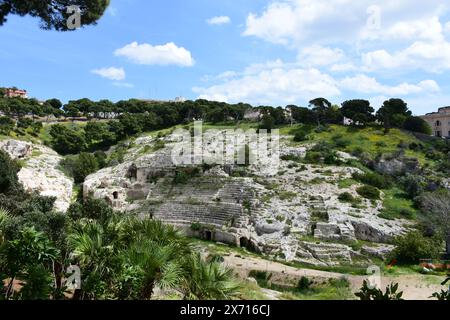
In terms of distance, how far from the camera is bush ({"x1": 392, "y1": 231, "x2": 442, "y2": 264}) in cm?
2261

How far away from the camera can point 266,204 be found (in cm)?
3170

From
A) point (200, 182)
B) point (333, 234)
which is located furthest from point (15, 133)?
point (333, 234)

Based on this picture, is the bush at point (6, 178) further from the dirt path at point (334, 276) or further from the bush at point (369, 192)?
the bush at point (369, 192)

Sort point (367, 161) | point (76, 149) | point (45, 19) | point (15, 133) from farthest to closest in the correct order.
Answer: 1. point (76, 149)
2. point (15, 133)
3. point (367, 161)
4. point (45, 19)

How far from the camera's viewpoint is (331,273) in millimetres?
21750

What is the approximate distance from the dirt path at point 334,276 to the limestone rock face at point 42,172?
15.5 metres

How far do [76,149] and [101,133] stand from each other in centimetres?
501

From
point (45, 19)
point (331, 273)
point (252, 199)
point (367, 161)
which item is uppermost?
point (45, 19)

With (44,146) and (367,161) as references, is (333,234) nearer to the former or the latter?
(367,161)

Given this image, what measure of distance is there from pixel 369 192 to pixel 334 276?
44.9ft

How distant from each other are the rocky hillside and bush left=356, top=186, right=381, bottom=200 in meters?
0.57

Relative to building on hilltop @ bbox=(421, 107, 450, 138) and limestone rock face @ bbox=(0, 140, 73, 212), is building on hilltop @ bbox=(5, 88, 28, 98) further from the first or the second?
building on hilltop @ bbox=(421, 107, 450, 138)

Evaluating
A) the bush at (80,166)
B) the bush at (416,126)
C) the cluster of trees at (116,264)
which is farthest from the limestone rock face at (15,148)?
the bush at (416,126)

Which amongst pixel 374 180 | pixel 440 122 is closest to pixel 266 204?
pixel 374 180
